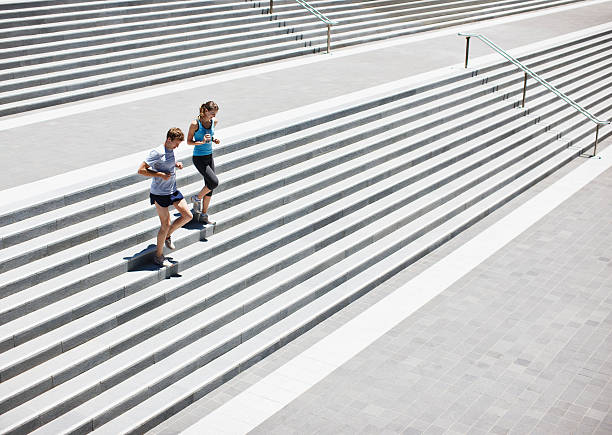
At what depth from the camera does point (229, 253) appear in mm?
9156

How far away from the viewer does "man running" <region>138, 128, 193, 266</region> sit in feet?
25.9

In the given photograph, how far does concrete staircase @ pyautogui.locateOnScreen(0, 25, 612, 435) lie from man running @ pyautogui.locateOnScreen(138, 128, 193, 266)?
0.41 meters

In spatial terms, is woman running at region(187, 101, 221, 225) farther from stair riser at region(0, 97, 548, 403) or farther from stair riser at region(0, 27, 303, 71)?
stair riser at region(0, 27, 303, 71)

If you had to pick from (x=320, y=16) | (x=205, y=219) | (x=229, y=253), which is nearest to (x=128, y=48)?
(x=320, y=16)

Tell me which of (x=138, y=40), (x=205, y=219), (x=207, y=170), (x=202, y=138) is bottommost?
(x=205, y=219)

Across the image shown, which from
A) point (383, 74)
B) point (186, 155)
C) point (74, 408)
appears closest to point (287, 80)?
point (383, 74)

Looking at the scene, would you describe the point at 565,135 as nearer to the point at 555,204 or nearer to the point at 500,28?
the point at 555,204

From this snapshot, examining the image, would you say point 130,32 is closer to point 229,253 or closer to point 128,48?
point 128,48

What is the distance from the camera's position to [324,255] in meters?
9.76

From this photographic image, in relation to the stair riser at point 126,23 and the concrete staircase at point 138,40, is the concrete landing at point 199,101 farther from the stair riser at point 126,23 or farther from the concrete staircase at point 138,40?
the stair riser at point 126,23

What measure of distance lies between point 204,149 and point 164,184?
3.67 ft

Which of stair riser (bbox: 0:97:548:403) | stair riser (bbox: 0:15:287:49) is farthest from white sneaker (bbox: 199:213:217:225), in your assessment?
stair riser (bbox: 0:15:287:49)

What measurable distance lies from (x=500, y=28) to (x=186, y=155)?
47.5 feet

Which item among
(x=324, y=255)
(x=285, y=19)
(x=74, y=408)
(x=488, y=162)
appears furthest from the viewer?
(x=285, y=19)
